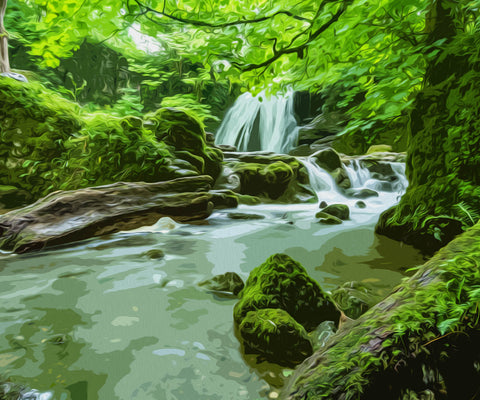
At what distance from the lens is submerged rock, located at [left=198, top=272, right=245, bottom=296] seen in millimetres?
3227

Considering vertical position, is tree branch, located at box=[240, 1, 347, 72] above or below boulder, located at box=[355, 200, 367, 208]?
above

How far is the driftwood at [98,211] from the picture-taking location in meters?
4.75

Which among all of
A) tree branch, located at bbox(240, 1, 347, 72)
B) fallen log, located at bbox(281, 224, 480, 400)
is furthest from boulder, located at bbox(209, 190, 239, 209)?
fallen log, located at bbox(281, 224, 480, 400)

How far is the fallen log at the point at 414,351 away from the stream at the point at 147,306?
0.53 metres

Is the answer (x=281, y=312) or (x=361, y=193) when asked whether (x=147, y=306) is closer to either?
(x=281, y=312)

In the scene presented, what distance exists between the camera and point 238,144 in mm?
18094

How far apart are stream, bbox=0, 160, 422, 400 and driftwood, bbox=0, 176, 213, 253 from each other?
21cm

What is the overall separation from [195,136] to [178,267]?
548 cm

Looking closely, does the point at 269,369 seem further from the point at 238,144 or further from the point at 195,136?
the point at 238,144

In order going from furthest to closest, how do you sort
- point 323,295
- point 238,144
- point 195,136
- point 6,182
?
point 238,144, point 195,136, point 6,182, point 323,295

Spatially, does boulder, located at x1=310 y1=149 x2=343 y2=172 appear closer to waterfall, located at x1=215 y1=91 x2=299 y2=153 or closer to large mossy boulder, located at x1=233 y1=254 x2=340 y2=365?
waterfall, located at x1=215 y1=91 x2=299 y2=153

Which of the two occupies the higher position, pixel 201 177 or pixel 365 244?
pixel 201 177

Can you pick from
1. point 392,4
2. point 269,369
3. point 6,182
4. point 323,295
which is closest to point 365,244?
point 323,295

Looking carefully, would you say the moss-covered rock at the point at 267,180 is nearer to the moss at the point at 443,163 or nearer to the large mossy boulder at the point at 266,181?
the large mossy boulder at the point at 266,181
